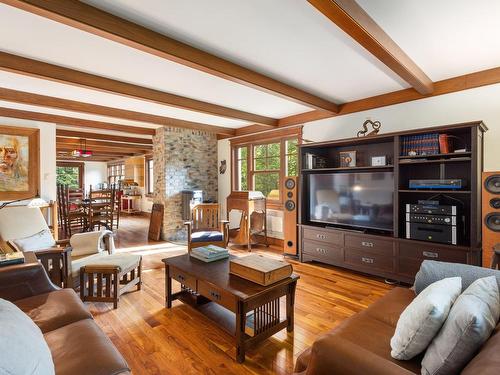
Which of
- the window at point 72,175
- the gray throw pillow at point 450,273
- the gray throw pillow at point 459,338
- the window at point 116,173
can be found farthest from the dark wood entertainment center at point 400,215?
the window at point 72,175

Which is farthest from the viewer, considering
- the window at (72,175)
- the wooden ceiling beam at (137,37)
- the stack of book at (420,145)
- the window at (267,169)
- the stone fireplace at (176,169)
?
the window at (72,175)

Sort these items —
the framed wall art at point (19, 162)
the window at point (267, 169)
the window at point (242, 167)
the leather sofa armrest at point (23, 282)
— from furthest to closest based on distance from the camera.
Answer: the window at point (242, 167), the window at point (267, 169), the framed wall art at point (19, 162), the leather sofa armrest at point (23, 282)

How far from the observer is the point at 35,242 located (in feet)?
9.21

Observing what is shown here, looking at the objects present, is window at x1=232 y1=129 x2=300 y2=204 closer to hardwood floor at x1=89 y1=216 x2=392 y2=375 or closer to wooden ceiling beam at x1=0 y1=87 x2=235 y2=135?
wooden ceiling beam at x1=0 y1=87 x2=235 y2=135

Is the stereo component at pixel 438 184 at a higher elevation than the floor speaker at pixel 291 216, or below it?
higher

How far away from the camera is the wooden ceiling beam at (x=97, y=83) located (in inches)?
Result: 103

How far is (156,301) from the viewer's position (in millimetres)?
2826

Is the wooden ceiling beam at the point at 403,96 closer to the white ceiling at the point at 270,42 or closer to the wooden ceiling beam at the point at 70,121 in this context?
the white ceiling at the point at 270,42

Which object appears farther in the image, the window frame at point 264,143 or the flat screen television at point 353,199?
the window frame at point 264,143

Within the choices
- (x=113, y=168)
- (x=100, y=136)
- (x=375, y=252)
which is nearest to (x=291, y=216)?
(x=375, y=252)

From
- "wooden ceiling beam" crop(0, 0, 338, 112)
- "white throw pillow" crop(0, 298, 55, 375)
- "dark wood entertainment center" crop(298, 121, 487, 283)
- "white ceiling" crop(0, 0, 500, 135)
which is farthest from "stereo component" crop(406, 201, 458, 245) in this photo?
"white throw pillow" crop(0, 298, 55, 375)

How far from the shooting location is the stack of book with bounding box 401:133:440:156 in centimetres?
306

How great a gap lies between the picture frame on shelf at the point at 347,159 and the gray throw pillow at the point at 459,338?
2.88m

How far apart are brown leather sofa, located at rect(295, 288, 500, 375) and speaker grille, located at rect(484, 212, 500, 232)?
1.66 m
